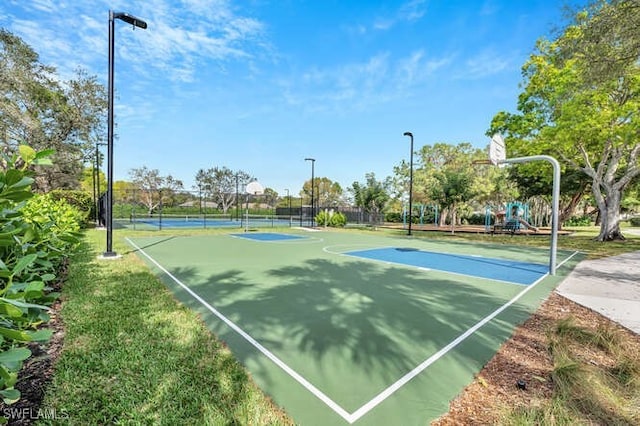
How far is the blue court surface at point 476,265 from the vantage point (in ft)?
20.5

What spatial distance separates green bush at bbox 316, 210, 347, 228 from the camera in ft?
69.8

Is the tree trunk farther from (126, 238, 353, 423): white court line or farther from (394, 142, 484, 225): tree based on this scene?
(126, 238, 353, 423): white court line

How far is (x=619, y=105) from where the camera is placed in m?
11.8

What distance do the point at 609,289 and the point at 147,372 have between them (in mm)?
7030

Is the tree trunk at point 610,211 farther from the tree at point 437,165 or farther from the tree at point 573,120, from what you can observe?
the tree at point 437,165

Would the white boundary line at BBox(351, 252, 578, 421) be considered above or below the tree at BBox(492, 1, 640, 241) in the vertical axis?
below

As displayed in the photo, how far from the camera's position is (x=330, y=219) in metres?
21.6

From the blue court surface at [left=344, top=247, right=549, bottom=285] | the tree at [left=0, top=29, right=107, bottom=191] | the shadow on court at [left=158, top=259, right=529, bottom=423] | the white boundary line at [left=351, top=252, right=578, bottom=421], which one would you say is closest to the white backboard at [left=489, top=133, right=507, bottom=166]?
the blue court surface at [left=344, top=247, right=549, bottom=285]

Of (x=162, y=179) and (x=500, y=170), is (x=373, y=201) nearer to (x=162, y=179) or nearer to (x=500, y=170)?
(x=500, y=170)

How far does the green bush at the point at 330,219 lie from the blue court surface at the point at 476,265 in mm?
12183

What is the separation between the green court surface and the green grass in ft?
0.65

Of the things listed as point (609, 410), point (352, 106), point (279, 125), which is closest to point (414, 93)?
point (352, 106)

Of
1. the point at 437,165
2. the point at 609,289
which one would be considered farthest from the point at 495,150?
the point at 437,165

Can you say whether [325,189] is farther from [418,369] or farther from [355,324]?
[418,369]
